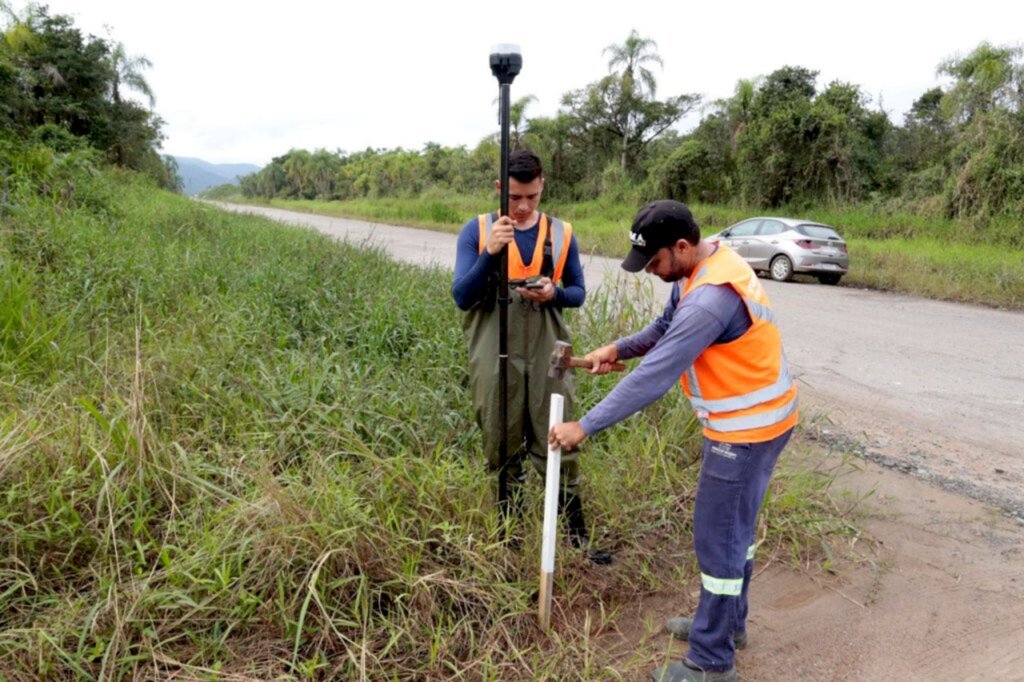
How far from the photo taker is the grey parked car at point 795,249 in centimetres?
1142

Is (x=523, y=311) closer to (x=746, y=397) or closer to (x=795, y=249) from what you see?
(x=746, y=397)

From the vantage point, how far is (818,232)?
460 inches

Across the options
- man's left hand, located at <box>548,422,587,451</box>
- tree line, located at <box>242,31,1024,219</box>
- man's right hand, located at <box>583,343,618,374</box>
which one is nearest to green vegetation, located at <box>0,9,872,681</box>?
man's left hand, located at <box>548,422,587,451</box>

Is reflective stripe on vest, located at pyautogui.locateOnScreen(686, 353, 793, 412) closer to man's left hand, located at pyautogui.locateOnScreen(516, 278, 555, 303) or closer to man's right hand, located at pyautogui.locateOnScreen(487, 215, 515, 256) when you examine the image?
man's left hand, located at pyautogui.locateOnScreen(516, 278, 555, 303)

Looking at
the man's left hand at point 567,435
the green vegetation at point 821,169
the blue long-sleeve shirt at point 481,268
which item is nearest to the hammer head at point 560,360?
the man's left hand at point 567,435

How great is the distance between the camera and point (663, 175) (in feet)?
69.7

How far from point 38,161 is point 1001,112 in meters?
16.9

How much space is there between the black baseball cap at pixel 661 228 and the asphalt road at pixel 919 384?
101 inches

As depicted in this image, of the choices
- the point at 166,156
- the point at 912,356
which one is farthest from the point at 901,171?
the point at 166,156

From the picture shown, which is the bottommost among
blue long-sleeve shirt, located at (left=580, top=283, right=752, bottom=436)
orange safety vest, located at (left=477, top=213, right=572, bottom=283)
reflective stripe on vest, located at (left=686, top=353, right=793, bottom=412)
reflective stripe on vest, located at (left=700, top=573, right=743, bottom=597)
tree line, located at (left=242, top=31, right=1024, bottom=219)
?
reflective stripe on vest, located at (left=700, top=573, right=743, bottom=597)

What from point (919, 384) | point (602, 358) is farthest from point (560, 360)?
point (919, 384)

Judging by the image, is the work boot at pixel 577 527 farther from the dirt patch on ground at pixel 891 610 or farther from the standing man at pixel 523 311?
the dirt patch on ground at pixel 891 610

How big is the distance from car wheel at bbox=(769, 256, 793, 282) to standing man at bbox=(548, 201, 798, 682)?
34.0 ft

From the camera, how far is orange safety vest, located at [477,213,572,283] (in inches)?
102
